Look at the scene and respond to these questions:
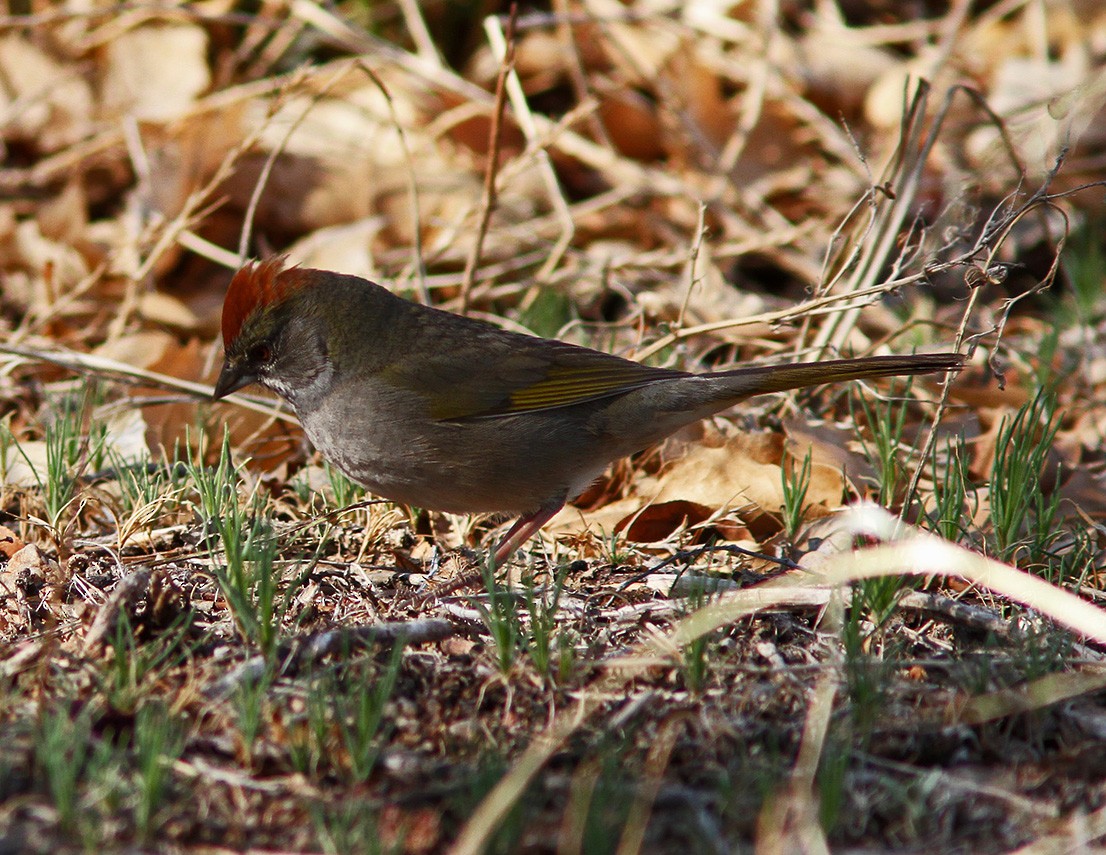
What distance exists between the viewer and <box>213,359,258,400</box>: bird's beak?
460cm

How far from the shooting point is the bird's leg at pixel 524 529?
427cm

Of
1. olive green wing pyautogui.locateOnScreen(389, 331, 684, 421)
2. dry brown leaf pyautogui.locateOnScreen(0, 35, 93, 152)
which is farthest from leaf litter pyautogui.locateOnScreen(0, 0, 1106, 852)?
olive green wing pyautogui.locateOnScreen(389, 331, 684, 421)

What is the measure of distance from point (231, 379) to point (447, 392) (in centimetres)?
83

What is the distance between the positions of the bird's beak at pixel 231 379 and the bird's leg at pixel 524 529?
3.70 feet

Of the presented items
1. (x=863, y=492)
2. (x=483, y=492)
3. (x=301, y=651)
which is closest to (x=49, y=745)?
(x=301, y=651)

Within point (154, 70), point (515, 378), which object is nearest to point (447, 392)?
point (515, 378)

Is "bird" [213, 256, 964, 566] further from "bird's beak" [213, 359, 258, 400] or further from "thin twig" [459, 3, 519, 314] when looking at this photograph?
"thin twig" [459, 3, 519, 314]

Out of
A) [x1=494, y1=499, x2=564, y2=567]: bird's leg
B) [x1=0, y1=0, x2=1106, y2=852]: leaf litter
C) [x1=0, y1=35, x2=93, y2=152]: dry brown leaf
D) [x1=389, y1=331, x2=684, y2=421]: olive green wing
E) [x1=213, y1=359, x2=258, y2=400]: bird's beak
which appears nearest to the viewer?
[x1=0, y1=0, x2=1106, y2=852]: leaf litter

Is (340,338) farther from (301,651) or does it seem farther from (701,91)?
(701,91)

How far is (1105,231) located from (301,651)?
574 centimetres

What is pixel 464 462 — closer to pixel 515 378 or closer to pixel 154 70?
pixel 515 378

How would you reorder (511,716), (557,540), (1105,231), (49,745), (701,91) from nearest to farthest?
(49,745) < (511,716) < (557,540) < (1105,231) < (701,91)

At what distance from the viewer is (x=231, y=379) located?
15.1 feet

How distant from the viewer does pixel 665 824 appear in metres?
2.64
